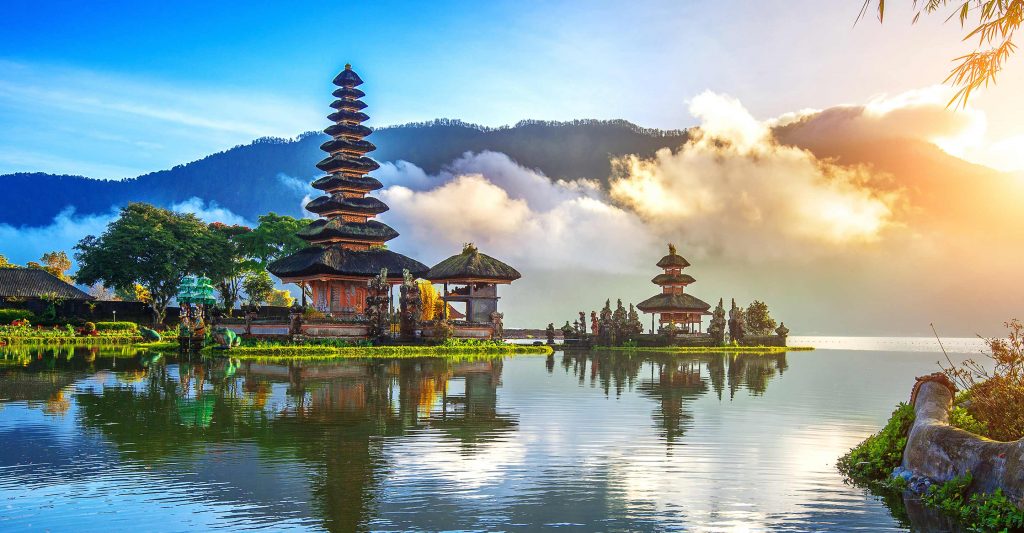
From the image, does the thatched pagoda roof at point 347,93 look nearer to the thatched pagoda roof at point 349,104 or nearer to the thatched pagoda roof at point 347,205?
the thatched pagoda roof at point 349,104

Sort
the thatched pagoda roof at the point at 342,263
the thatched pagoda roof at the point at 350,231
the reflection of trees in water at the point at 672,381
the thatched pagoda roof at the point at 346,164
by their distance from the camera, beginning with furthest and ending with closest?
the thatched pagoda roof at the point at 346,164, the thatched pagoda roof at the point at 350,231, the thatched pagoda roof at the point at 342,263, the reflection of trees in water at the point at 672,381

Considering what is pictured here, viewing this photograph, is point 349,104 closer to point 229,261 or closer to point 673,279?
point 229,261

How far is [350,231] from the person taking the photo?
55.0 m

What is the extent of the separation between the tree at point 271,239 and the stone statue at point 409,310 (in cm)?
2712

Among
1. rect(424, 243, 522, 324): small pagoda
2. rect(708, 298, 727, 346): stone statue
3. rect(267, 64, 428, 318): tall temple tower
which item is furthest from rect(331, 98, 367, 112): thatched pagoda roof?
rect(708, 298, 727, 346): stone statue

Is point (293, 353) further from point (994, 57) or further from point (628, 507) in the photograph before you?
point (994, 57)

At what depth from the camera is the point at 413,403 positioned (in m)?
18.9

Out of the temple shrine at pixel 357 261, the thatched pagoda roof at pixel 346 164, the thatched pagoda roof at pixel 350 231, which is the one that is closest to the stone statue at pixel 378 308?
the temple shrine at pixel 357 261

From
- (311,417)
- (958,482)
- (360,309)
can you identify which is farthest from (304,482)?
(360,309)

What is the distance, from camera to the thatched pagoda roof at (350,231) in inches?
2153

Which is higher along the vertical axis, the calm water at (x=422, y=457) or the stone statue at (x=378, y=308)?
the stone statue at (x=378, y=308)

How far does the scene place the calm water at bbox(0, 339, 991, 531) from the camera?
344 inches

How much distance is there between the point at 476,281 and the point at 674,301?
64.2 ft

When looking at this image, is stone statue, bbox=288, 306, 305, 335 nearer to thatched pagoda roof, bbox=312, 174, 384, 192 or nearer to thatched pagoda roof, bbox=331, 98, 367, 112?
thatched pagoda roof, bbox=312, 174, 384, 192
